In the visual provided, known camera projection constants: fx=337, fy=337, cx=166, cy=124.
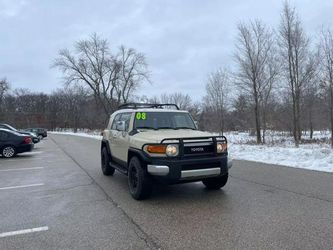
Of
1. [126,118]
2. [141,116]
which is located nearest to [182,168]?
[141,116]

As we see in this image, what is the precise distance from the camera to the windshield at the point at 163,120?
818 cm

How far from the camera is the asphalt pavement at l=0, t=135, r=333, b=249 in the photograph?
458cm

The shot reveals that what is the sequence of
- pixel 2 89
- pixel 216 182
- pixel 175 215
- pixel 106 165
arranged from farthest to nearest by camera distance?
pixel 2 89 → pixel 106 165 → pixel 216 182 → pixel 175 215

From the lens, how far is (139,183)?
6.85 metres

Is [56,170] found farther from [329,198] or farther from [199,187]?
[329,198]

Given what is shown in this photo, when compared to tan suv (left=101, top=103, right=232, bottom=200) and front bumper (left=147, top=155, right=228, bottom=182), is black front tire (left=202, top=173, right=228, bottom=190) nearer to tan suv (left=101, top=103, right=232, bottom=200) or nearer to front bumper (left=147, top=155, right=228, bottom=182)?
tan suv (left=101, top=103, right=232, bottom=200)

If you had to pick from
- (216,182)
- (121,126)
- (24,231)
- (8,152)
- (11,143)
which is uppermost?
(121,126)

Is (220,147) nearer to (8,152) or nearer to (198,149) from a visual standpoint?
(198,149)

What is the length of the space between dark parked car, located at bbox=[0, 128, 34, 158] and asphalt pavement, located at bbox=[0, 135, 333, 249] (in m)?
9.45

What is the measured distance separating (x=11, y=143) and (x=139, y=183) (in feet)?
44.8

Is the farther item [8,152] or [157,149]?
[8,152]

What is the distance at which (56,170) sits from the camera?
12211 mm

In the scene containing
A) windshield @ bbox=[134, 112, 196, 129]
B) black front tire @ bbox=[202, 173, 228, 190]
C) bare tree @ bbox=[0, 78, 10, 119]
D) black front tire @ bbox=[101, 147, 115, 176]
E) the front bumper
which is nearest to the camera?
the front bumper

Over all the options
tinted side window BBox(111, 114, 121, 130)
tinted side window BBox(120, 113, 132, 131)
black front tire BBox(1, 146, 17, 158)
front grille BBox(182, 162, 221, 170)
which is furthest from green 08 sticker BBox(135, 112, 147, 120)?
black front tire BBox(1, 146, 17, 158)
